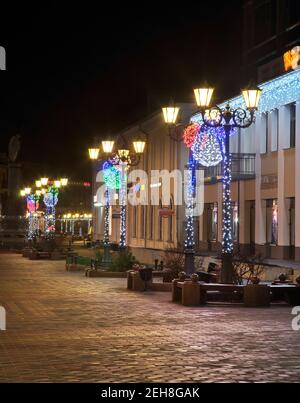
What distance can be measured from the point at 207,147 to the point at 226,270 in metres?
6.85

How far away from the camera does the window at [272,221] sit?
34188 millimetres

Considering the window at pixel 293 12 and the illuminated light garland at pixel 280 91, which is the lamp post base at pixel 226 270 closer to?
the illuminated light garland at pixel 280 91

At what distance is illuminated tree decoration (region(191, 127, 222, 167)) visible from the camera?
2452 centimetres

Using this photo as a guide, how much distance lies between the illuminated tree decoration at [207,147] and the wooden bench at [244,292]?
743cm

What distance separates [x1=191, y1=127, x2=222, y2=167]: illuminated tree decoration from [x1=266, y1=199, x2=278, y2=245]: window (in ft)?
32.5

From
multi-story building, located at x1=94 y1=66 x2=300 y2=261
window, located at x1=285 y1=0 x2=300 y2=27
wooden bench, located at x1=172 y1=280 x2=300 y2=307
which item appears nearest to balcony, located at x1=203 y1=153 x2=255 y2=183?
multi-story building, located at x1=94 y1=66 x2=300 y2=261

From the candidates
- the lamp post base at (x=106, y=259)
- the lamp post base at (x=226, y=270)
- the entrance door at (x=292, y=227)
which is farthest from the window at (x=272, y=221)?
the lamp post base at (x=226, y=270)

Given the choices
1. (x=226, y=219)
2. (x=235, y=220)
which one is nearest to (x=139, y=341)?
(x=226, y=219)

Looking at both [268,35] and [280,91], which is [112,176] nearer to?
[280,91]

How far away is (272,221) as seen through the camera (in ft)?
114

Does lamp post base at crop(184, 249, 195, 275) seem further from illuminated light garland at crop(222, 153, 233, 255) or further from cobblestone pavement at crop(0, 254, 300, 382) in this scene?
illuminated light garland at crop(222, 153, 233, 255)

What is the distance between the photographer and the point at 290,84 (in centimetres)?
3134

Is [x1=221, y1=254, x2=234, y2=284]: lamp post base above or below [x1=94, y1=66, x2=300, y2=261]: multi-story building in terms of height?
below
